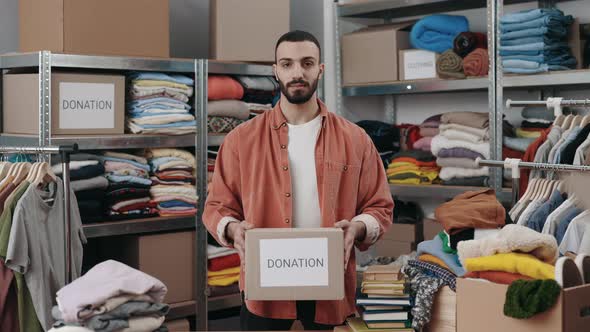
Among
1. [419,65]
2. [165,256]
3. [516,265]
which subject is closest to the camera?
[516,265]

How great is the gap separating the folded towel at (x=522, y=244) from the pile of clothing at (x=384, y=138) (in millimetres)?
2767

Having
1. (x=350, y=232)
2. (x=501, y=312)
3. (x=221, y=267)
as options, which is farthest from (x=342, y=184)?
(x=221, y=267)

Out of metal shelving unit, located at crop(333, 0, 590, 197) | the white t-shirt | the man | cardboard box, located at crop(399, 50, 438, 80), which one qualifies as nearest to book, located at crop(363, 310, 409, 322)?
the man

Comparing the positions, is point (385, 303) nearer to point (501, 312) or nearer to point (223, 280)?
point (501, 312)

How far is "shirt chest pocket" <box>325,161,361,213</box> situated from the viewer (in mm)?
2875

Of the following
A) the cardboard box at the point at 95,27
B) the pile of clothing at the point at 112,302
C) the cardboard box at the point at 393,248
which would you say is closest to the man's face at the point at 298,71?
the pile of clothing at the point at 112,302

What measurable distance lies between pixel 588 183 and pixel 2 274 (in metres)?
2.17

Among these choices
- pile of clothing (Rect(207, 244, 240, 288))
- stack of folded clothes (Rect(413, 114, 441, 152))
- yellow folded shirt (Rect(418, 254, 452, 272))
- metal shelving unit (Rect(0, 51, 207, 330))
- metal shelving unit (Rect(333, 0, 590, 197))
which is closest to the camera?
yellow folded shirt (Rect(418, 254, 452, 272))

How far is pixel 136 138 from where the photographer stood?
4.23 meters

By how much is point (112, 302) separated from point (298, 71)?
1065 millimetres

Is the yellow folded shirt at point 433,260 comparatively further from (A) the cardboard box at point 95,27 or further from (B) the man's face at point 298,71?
(A) the cardboard box at point 95,27

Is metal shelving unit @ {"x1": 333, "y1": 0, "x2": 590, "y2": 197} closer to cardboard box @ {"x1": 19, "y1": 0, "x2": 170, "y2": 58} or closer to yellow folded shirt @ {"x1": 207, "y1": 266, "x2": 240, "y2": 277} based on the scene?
yellow folded shirt @ {"x1": 207, "y1": 266, "x2": 240, "y2": 277}

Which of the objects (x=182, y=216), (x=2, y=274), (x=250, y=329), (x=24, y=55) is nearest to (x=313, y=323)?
(x=250, y=329)

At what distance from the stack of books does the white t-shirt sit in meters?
0.46
